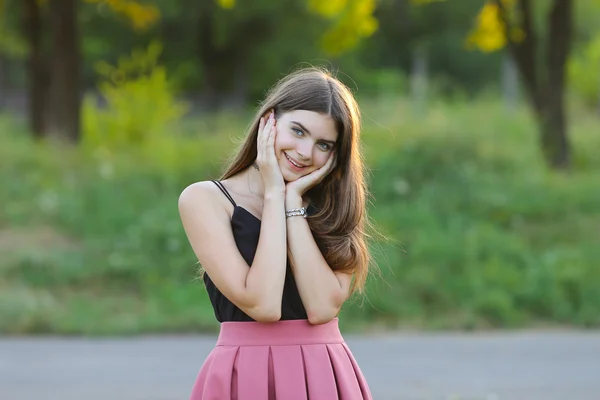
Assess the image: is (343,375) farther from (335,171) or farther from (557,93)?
(557,93)

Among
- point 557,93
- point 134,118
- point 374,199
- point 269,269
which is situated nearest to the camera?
point 269,269

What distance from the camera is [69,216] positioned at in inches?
431

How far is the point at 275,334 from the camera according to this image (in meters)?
2.88

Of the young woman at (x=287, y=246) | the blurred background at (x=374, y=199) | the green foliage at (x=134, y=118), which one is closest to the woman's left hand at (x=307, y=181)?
the young woman at (x=287, y=246)

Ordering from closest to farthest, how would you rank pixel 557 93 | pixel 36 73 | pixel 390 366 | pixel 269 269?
A: pixel 269 269
pixel 390 366
pixel 557 93
pixel 36 73

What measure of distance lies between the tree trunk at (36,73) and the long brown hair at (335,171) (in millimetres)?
13448

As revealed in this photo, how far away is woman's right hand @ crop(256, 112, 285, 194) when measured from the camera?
2.93m

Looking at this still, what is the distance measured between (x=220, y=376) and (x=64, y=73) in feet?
38.7

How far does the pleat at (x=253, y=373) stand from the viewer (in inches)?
111

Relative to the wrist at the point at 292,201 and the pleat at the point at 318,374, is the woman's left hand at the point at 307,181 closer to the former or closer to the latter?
the wrist at the point at 292,201

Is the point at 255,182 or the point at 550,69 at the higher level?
the point at 550,69

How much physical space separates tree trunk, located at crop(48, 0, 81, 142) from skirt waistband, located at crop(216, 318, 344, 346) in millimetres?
11234

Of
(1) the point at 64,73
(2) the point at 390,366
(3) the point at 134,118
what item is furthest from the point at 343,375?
(1) the point at 64,73

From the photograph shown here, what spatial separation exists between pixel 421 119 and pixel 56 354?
293 inches
